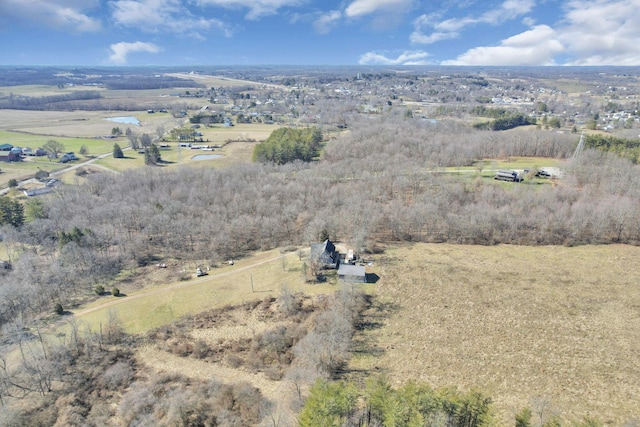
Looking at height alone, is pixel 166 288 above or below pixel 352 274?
below

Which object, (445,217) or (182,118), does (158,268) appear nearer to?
(445,217)

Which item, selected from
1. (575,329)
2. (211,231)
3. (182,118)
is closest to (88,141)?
(182,118)

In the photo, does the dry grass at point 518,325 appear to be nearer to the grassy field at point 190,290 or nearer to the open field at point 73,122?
the grassy field at point 190,290

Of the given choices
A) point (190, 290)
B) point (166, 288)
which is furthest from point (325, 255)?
point (166, 288)

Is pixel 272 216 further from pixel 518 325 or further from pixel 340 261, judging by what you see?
pixel 518 325

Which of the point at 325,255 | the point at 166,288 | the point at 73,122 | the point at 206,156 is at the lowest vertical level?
the point at 166,288

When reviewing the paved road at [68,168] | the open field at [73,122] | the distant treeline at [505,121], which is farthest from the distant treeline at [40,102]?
the distant treeline at [505,121]
